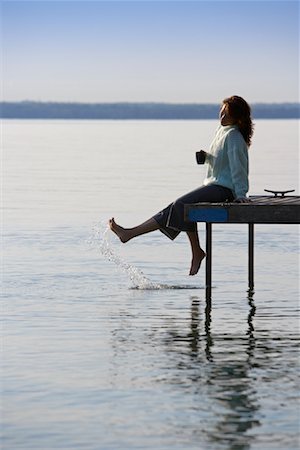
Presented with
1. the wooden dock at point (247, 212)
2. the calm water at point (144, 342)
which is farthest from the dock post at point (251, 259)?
the wooden dock at point (247, 212)

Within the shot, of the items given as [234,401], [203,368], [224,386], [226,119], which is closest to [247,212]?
[226,119]

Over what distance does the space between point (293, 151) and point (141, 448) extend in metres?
48.2

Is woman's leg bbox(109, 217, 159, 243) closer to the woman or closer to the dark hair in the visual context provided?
the woman

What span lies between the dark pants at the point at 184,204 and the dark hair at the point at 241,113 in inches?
22.2

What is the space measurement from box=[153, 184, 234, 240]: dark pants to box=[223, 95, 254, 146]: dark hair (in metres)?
0.56

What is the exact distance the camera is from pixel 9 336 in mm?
11867

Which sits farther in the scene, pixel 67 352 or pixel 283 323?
pixel 283 323

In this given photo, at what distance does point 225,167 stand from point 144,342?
295 cm

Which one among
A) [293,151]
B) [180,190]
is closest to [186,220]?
[180,190]

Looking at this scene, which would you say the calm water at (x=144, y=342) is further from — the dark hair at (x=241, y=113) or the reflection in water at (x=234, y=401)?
the dark hair at (x=241, y=113)

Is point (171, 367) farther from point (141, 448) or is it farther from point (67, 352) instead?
point (141, 448)

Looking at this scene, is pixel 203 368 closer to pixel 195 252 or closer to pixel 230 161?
pixel 230 161

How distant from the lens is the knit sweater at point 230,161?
13898 mm

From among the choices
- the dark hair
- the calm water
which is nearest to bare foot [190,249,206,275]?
the calm water
